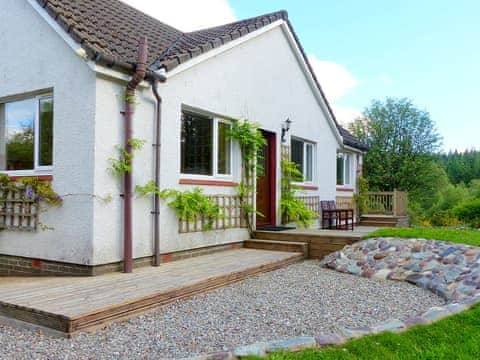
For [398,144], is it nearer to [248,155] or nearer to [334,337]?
[248,155]

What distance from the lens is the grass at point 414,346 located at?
3.32m

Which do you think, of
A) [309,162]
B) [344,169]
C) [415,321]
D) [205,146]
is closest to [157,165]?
[205,146]

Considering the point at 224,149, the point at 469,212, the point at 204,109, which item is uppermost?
the point at 204,109

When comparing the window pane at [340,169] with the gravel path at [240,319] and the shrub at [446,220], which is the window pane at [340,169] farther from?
the gravel path at [240,319]

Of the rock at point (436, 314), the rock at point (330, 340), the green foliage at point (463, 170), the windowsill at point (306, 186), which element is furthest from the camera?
the green foliage at point (463, 170)

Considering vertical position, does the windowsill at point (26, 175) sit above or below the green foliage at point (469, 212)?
above

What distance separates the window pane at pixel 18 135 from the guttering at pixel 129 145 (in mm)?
1821

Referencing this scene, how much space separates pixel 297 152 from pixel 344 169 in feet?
13.9

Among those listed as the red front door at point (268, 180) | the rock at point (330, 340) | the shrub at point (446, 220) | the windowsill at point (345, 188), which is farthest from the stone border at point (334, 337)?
the shrub at point (446, 220)

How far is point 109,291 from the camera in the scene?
16.1 ft

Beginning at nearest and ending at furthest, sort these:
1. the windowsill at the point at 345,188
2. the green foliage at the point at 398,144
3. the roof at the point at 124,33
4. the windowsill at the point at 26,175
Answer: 1. the roof at the point at 124,33
2. the windowsill at the point at 26,175
3. the windowsill at the point at 345,188
4. the green foliage at the point at 398,144

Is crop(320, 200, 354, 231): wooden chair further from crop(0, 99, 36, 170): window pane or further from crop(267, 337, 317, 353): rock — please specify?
crop(267, 337, 317, 353): rock

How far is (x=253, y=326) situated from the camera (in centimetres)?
426

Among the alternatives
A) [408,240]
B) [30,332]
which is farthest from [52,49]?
[408,240]
